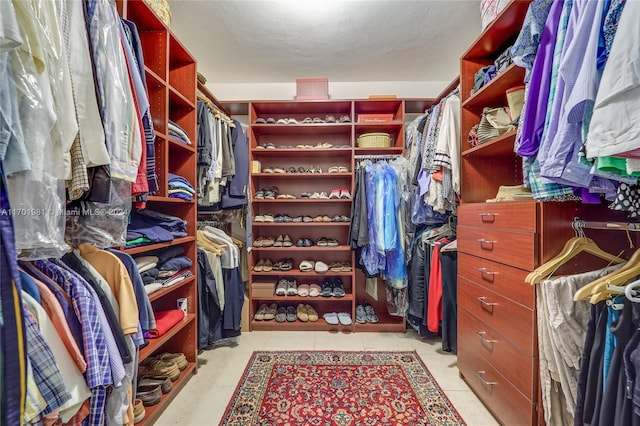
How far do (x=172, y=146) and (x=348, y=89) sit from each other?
188 cm

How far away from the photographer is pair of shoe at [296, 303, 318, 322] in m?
2.36

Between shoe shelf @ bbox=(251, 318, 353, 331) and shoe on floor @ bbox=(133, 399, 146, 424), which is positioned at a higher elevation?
shoe on floor @ bbox=(133, 399, 146, 424)

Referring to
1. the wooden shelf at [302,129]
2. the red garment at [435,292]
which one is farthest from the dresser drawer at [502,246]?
the wooden shelf at [302,129]

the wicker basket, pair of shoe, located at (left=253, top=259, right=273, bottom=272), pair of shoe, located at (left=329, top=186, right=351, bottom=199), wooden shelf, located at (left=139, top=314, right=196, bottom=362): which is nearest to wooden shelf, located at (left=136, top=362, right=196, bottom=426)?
wooden shelf, located at (left=139, top=314, right=196, bottom=362)

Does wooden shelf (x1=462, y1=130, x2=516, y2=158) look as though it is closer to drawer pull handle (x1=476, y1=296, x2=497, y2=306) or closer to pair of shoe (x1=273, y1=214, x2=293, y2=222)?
drawer pull handle (x1=476, y1=296, x2=497, y2=306)

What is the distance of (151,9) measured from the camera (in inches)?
50.7

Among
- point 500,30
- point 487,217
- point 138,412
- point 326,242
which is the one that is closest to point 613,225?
point 487,217

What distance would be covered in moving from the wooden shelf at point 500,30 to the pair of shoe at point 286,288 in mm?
2227

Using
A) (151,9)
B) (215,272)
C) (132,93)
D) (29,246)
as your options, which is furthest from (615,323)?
(151,9)

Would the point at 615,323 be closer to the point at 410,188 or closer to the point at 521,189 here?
the point at 521,189

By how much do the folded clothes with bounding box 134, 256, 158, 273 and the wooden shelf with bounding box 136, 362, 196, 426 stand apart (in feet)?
2.28

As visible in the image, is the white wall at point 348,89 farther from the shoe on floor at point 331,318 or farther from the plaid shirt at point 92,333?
the plaid shirt at point 92,333

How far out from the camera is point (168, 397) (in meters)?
1.42

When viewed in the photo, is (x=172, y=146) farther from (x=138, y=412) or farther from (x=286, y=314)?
(x=286, y=314)
